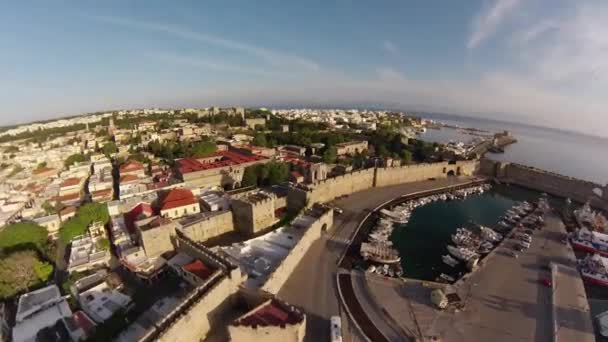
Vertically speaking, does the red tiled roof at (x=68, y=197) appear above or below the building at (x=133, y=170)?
below

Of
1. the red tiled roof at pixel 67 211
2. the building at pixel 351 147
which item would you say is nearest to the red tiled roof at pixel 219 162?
the red tiled roof at pixel 67 211

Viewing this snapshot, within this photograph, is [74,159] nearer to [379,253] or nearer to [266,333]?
[266,333]

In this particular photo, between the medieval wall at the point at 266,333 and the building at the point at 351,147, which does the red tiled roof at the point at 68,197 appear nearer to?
the medieval wall at the point at 266,333

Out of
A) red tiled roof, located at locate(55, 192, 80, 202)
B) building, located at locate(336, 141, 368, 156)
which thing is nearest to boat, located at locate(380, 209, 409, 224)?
building, located at locate(336, 141, 368, 156)

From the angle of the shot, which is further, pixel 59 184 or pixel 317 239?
pixel 59 184

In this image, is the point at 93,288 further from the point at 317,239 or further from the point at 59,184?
the point at 59,184

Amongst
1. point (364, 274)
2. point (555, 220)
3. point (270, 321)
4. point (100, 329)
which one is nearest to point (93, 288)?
point (100, 329)
